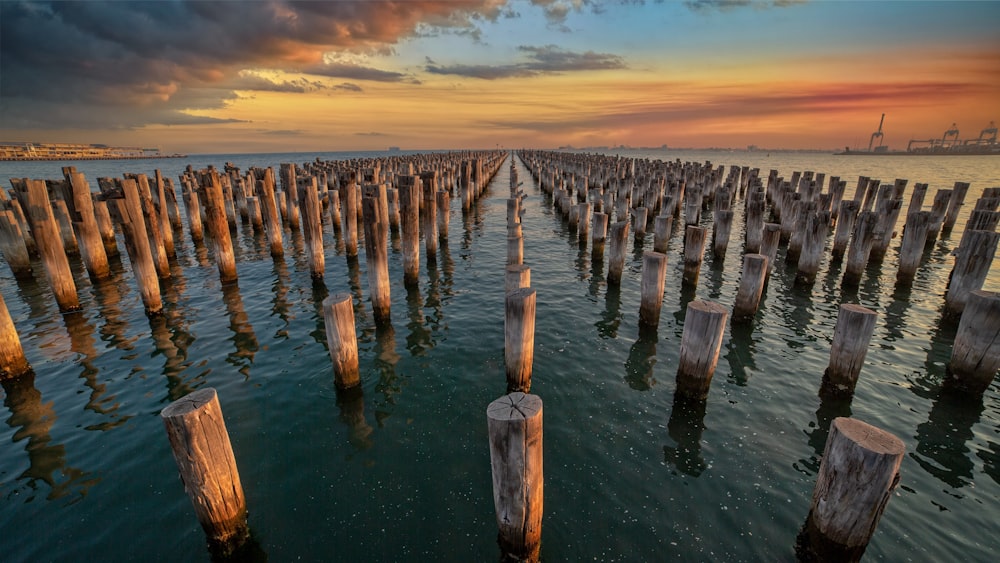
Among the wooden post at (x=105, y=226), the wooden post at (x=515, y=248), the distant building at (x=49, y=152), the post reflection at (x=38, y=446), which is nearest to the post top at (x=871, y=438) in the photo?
the wooden post at (x=515, y=248)

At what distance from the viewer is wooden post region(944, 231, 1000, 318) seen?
9648mm

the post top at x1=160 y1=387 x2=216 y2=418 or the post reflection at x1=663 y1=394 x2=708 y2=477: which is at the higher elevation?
the post top at x1=160 y1=387 x2=216 y2=418

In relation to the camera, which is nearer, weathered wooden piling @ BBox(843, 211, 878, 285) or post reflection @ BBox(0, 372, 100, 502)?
post reflection @ BBox(0, 372, 100, 502)

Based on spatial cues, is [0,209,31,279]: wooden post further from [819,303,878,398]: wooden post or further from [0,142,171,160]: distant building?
[0,142,171,160]: distant building

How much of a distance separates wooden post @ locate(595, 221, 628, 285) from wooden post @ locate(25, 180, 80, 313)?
1560 cm

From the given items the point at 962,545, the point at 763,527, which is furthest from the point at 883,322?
the point at 763,527

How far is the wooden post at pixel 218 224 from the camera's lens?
41.4ft

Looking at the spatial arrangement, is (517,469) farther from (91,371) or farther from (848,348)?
(91,371)

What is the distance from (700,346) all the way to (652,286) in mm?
3183

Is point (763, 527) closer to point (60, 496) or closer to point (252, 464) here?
point (252, 464)

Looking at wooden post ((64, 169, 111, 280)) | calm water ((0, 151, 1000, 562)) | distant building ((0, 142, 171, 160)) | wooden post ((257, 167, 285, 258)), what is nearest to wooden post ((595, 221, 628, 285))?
calm water ((0, 151, 1000, 562))

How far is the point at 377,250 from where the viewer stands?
10.6 m

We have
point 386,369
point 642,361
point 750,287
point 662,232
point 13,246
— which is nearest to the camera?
point 386,369

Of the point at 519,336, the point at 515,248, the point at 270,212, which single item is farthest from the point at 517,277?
the point at 270,212
